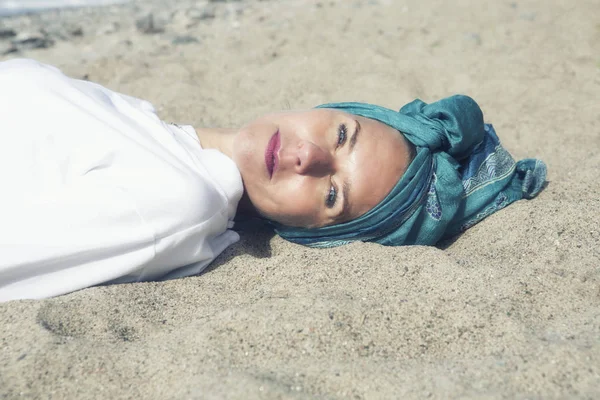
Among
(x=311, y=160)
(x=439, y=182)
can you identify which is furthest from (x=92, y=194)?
(x=439, y=182)

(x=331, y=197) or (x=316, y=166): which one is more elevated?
(x=316, y=166)

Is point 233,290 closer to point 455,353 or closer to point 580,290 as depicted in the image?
point 455,353

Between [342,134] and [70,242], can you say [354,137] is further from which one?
[70,242]

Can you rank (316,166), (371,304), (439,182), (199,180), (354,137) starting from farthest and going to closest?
(439,182) < (354,137) < (316,166) < (199,180) < (371,304)

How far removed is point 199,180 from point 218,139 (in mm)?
529

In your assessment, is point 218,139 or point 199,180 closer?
point 199,180

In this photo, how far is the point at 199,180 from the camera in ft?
7.41

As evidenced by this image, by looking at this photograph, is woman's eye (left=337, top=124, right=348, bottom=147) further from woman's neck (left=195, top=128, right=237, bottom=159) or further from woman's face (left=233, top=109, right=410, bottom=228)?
woman's neck (left=195, top=128, right=237, bottom=159)

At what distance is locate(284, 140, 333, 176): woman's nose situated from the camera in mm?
2352

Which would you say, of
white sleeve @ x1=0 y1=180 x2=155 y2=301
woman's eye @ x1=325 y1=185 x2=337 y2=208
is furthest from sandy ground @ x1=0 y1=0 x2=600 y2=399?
woman's eye @ x1=325 y1=185 x2=337 y2=208

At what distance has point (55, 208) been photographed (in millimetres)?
2072

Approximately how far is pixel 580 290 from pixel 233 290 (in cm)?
126

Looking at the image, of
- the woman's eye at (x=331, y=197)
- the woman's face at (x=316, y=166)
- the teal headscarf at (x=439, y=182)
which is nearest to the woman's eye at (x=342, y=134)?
the woman's face at (x=316, y=166)

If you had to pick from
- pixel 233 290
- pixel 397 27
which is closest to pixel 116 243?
pixel 233 290
